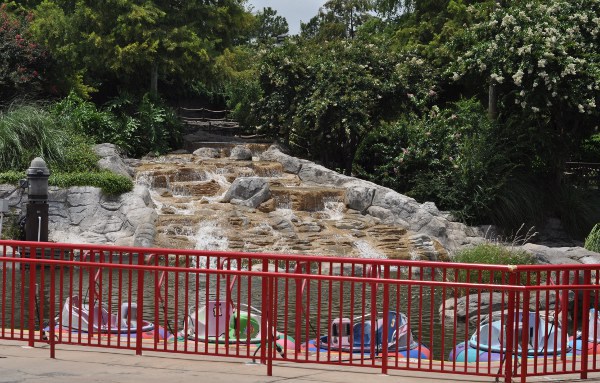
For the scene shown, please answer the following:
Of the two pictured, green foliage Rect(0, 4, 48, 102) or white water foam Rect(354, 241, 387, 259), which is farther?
green foliage Rect(0, 4, 48, 102)

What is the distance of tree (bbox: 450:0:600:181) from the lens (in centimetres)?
2581

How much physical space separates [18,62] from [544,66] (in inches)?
599

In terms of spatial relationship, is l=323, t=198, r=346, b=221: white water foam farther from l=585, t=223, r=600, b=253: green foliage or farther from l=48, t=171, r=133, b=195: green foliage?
l=585, t=223, r=600, b=253: green foliage

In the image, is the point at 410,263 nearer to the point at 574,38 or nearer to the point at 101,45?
the point at 574,38

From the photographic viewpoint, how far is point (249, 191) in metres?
24.5

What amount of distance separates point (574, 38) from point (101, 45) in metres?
13.9

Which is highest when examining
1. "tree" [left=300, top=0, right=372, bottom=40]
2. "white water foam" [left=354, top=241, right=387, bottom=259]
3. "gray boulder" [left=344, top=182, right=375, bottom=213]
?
"tree" [left=300, top=0, right=372, bottom=40]

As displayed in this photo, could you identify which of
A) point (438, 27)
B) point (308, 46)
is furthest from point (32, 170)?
point (438, 27)

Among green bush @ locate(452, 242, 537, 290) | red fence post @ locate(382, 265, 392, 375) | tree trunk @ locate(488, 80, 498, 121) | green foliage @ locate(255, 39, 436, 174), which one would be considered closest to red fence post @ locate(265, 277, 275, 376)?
red fence post @ locate(382, 265, 392, 375)

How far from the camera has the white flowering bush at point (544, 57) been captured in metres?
25.8

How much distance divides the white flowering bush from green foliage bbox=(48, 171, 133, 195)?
9.45 m

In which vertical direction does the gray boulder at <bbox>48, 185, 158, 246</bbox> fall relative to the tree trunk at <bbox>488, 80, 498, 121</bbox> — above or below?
below

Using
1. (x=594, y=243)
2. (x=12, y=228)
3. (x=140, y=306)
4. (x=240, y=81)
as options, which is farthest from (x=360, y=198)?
(x=140, y=306)

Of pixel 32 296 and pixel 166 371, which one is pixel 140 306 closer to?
pixel 166 371
